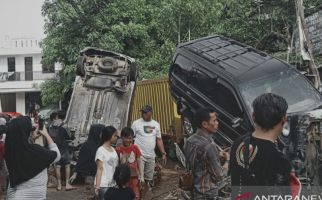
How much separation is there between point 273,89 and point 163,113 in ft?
16.8

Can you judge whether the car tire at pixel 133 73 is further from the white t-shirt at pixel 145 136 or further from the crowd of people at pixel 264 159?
the crowd of people at pixel 264 159

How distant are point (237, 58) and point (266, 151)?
654 centimetres

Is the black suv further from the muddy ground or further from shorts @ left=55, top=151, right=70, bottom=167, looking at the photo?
shorts @ left=55, top=151, right=70, bottom=167

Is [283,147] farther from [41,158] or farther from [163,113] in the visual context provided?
[163,113]

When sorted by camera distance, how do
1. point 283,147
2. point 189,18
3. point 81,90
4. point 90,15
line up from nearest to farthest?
1. point 283,147
2. point 81,90
3. point 189,18
4. point 90,15

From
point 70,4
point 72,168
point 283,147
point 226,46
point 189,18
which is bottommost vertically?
point 72,168

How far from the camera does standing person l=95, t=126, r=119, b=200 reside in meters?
5.45

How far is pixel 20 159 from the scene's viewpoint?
4.26 meters

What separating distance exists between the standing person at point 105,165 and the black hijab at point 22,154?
118cm

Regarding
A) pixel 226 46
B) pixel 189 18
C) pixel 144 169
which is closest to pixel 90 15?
pixel 189 18

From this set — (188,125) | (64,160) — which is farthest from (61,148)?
(188,125)

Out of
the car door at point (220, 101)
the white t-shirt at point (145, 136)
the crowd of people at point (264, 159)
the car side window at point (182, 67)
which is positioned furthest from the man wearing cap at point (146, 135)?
the crowd of people at point (264, 159)

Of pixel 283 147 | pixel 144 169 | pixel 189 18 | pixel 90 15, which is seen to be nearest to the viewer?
pixel 283 147

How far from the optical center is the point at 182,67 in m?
10.2
